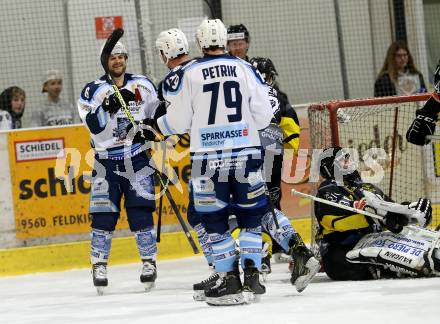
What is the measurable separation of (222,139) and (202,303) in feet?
3.16

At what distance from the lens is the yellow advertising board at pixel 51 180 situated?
893 cm

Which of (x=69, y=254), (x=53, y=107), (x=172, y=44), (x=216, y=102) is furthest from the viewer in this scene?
(x=53, y=107)

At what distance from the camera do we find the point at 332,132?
7.40m

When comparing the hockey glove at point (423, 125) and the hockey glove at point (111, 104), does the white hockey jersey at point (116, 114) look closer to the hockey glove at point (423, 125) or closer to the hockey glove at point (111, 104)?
the hockey glove at point (111, 104)

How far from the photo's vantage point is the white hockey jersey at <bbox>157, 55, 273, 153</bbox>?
5691 millimetres

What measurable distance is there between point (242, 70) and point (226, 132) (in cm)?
34

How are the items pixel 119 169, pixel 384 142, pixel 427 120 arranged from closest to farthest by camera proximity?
pixel 427 120, pixel 119 169, pixel 384 142

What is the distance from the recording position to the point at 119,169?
711 centimetres

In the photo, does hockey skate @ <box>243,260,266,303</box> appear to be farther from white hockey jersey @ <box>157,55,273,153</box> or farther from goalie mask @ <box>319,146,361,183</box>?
goalie mask @ <box>319,146,361,183</box>

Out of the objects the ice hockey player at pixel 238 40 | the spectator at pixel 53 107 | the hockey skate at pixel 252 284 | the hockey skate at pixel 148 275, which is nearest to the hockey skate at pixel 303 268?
the hockey skate at pixel 252 284

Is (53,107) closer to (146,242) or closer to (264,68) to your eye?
(146,242)

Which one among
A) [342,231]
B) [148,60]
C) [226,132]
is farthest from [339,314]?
[148,60]

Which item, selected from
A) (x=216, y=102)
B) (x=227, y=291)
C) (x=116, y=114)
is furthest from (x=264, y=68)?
(x=227, y=291)

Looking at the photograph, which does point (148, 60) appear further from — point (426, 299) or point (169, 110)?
point (426, 299)
